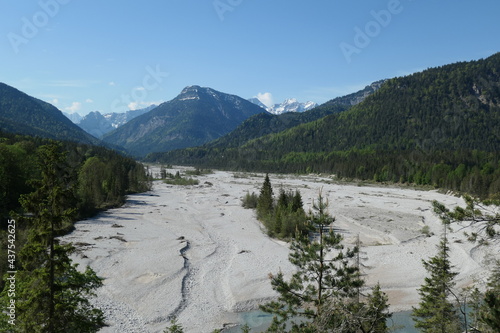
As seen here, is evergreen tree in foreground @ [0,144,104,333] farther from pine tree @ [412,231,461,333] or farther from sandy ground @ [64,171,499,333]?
pine tree @ [412,231,461,333]

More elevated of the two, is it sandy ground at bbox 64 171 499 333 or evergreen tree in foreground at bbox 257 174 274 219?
evergreen tree in foreground at bbox 257 174 274 219

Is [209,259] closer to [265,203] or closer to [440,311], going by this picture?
[265,203]

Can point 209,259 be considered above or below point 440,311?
below

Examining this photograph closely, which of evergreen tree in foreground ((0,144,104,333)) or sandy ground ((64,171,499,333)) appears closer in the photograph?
evergreen tree in foreground ((0,144,104,333))

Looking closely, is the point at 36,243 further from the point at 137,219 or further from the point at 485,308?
the point at 137,219

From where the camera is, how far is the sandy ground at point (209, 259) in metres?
26.2

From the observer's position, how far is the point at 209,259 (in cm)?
3828

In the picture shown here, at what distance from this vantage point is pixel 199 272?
34.1 m

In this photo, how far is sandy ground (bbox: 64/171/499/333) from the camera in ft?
85.9

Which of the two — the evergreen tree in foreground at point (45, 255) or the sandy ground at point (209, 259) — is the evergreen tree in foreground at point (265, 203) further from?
the evergreen tree in foreground at point (45, 255)

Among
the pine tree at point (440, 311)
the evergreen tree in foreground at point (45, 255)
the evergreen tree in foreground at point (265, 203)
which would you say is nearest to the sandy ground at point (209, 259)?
the evergreen tree in foreground at point (265, 203)

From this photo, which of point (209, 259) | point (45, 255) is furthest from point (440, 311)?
point (209, 259)

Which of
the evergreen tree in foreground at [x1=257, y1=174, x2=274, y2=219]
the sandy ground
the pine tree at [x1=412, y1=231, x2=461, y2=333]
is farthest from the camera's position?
the evergreen tree in foreground at [x1=257, y1=174, x2=274, y2=219]

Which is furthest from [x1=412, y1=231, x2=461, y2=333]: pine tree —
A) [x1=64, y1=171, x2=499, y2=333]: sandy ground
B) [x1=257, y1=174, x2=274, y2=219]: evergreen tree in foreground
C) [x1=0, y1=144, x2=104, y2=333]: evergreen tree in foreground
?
[x1=257, y1=174, x2=274, y2=219]: evergreen tree in foreground
